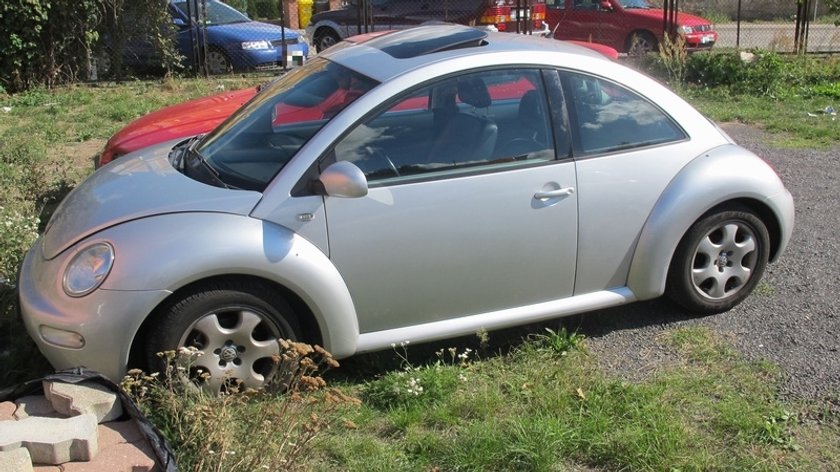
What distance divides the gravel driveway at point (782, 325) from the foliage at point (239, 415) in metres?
1.67

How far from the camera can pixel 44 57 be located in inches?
520

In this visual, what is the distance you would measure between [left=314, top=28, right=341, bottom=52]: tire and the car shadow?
1331 cm

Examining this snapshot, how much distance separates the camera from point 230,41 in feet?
49.1

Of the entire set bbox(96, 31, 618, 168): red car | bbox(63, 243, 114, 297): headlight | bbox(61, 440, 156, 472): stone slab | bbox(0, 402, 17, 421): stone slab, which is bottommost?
bbox(61, 440, 156, 472): stone slab

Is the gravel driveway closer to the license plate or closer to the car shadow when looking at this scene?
the car shadow

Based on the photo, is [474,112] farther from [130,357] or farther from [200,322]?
[130,357]

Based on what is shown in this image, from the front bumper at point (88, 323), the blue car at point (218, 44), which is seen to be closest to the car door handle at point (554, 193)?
the front bumper at point (88, 323)

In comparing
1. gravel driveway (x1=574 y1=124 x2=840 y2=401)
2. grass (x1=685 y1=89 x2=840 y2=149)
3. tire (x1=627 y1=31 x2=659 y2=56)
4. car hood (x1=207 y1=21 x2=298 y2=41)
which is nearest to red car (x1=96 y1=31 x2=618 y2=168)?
gravel driveway (x1=574 y1=124 x2=840 y2=401)

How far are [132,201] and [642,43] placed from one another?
13840 millimetres

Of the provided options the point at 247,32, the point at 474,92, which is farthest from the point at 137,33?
the point at 474,92

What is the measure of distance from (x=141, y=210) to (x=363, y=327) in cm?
118

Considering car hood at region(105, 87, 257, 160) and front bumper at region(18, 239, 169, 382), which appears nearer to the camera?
front bumper at region(18, 239, 169, 382)

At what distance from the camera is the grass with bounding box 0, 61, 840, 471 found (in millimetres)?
3555

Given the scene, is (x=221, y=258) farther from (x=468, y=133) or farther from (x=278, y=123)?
(x=468, y=133)
